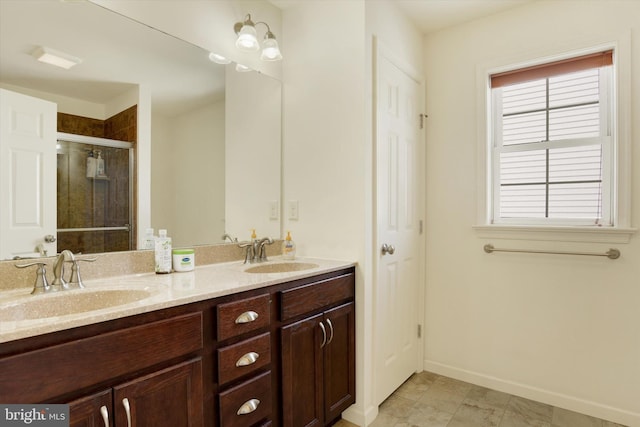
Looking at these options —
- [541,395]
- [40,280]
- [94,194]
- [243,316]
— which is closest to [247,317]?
[243,316]

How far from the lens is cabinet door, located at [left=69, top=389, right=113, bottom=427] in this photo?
912mm

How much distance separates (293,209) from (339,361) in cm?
93

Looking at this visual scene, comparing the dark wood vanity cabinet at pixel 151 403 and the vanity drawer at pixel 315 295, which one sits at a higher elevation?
the vanity drawer at pixel 315 295

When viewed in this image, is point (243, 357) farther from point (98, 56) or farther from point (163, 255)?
point (98, 56)

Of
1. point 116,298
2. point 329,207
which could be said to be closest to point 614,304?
point 329,207

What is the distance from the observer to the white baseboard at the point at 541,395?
1.96 metres

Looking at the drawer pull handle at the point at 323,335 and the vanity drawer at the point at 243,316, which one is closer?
the vanity drawer at the point at 243,316

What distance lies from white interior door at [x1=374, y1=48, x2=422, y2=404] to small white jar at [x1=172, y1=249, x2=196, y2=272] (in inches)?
40.2

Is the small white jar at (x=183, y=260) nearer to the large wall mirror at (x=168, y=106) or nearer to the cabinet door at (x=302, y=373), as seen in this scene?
the large wall mirror at (x=168, y=106)

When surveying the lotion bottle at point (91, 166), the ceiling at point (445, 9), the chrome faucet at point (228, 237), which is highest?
the ceiling at point (445, 9)

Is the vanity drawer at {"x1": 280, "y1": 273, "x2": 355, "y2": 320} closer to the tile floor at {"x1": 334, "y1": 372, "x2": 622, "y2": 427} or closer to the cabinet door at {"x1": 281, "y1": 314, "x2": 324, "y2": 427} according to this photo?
the cabinet door at {"x1": 281, "y1": 314, "x2": 324, "y2": 427}

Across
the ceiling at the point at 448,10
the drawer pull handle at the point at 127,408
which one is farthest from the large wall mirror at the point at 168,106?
the ceiling at the point at 448,10

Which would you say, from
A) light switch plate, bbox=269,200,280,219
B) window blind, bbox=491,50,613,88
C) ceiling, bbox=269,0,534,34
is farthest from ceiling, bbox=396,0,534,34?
light switch plate, bbox=269,200,280,219

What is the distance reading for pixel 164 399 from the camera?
3.61ft
